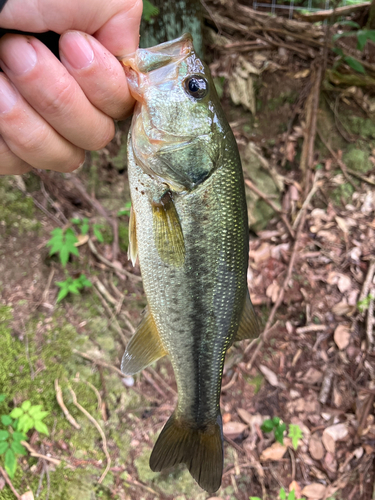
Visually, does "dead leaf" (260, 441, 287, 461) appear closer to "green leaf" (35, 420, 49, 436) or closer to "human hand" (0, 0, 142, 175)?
"green leaf" (35, 420, 49, 436)

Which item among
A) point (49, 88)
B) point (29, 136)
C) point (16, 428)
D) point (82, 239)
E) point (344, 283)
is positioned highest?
point (49, 88)

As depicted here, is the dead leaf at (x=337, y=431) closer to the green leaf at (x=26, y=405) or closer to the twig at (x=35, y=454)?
the twig at (x=35, y=454)

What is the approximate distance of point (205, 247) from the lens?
1.55 m

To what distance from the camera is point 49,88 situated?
118 centimetres

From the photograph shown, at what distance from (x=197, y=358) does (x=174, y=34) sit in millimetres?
3834

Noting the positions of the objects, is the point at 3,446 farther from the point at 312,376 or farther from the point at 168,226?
the point at 312,376

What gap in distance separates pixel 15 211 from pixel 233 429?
3.13 m

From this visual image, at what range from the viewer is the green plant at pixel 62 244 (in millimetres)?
3023

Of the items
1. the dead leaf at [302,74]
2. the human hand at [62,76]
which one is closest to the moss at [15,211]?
the human hand at [62,76]

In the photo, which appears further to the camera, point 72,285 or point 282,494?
point 72,285

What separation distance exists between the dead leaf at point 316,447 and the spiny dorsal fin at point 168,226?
2.89 metres

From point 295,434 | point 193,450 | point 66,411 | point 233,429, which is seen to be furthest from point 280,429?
point 66,411

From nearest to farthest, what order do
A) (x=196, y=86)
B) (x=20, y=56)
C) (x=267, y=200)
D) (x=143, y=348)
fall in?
(x=20, y=56) → (x=196, y=86) → (x=143, y=348) → (x=267, y=200)

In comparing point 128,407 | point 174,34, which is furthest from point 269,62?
point 128,407
